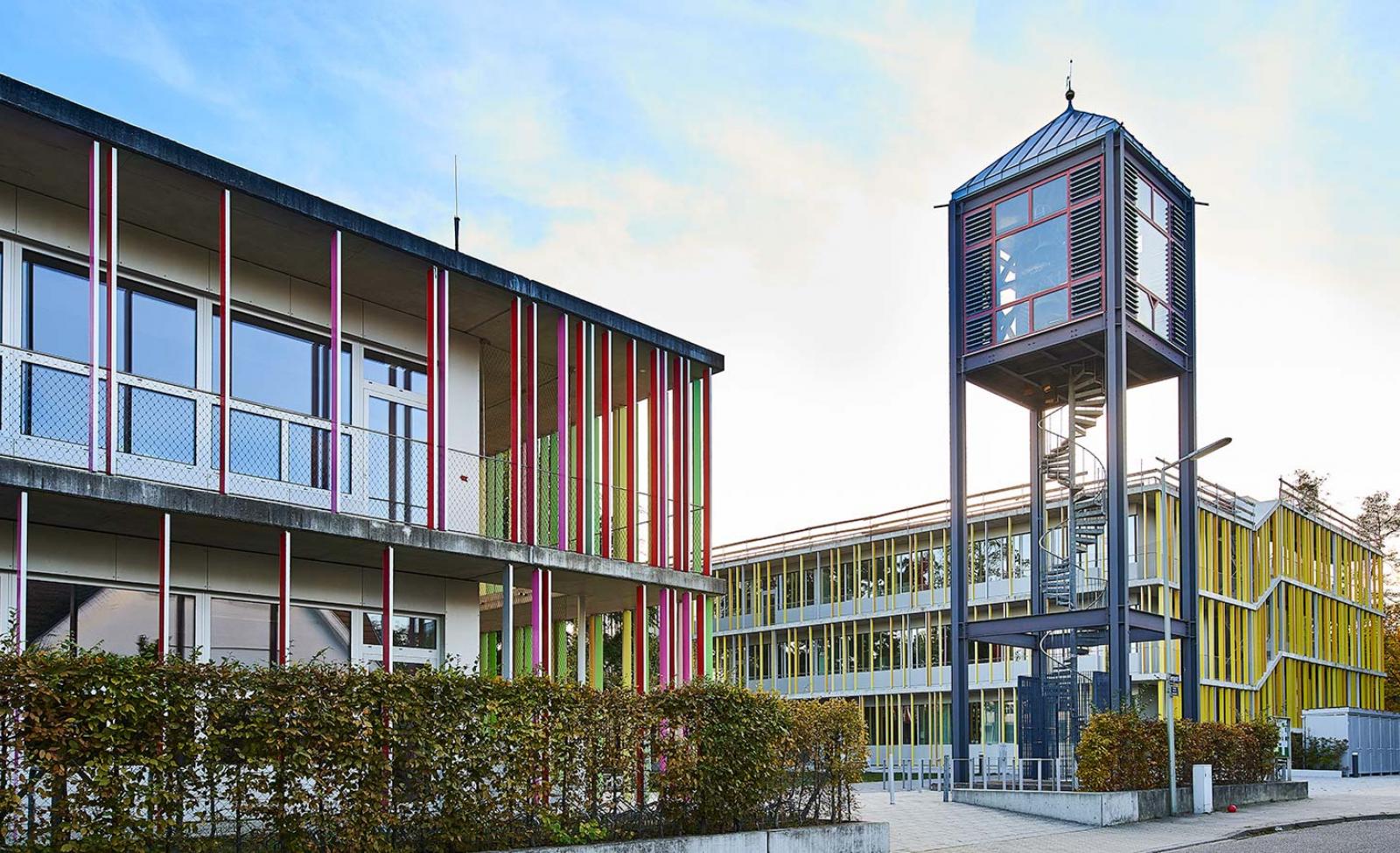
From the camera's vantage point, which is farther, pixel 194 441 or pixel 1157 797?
pixel 1157 797

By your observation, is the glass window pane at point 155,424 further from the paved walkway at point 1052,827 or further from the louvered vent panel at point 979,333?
the louvered vent panel at point 979,333

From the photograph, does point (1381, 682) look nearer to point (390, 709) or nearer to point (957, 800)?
point (957, 800)

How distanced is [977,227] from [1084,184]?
2.69 metres

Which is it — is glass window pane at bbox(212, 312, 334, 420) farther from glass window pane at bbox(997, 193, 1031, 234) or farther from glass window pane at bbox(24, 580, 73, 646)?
glass window pane at bbox(997, 193, 1031, 234)

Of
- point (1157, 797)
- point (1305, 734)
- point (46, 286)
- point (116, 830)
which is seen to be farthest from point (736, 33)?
point (1305, 734)

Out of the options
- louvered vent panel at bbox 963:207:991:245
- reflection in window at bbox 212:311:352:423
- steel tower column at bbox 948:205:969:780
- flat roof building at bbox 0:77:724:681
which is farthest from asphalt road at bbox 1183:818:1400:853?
reflection in window at bbox 212:311:352:423

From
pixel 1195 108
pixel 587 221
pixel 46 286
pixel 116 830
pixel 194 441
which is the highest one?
pixel 1195 108

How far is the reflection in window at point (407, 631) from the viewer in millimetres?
19031

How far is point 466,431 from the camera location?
20.8 m

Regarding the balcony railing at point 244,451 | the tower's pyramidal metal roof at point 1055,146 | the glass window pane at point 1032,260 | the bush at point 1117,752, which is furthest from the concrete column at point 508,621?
the tower's pyramidal metal roof at point 1055,146

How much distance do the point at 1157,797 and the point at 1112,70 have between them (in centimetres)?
1328

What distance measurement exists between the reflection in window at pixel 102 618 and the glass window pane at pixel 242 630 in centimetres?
36

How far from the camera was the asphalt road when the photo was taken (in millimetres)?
18516

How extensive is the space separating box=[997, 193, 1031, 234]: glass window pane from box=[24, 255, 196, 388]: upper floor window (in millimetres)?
17510
